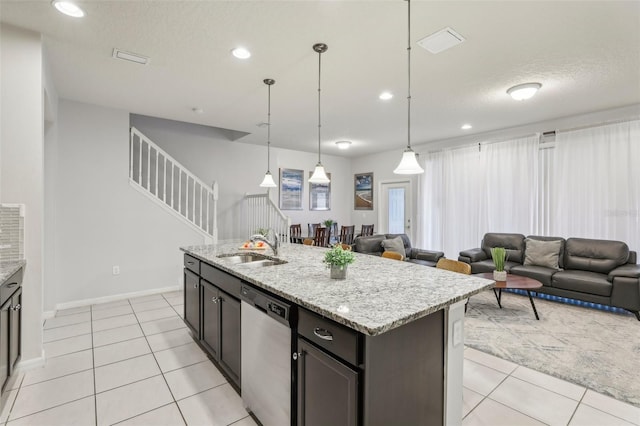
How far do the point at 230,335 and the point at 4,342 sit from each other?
1.43m

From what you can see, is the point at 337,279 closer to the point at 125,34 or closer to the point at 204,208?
the point at 125,34

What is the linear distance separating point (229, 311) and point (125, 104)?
3.57 metres

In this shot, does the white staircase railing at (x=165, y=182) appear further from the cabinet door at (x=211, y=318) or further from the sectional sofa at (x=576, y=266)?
the sectional sofa at (x=576, y=266)

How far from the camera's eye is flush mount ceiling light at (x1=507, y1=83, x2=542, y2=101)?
353 centimetres

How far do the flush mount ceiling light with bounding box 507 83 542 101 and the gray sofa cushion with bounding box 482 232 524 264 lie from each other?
8.36 ft

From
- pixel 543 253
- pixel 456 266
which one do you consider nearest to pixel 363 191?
pixel 543 253

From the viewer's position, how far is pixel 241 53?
2840 millimetres

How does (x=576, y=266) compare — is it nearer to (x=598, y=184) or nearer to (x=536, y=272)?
(x=536, y=272)

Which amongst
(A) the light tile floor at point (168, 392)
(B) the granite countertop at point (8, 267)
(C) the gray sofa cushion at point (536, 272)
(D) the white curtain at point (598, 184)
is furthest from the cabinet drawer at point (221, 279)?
(D) the white curtain at point (598, 184)

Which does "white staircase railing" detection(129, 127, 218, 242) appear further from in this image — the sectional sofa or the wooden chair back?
the sectional sofa

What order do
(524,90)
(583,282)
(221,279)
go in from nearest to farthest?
(221,279)
(524,90)
(583,282)

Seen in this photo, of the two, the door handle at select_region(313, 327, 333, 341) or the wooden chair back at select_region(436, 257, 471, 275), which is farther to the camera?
the wooden chair back at select_region(436, 257, 471, 275)

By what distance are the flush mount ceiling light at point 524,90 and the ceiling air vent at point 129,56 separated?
4.06m

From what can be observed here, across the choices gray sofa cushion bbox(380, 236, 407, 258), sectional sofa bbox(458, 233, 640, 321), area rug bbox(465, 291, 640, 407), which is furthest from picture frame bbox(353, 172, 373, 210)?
area rug bbox(465, 291, 640, 407)
